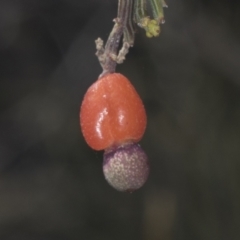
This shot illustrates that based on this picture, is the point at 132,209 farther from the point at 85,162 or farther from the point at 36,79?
the point at 36,79

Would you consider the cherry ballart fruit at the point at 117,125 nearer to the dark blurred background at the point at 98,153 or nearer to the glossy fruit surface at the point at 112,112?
the glossy fruit surface at the point at 112,112

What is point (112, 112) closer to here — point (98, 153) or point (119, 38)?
point (119, 38)

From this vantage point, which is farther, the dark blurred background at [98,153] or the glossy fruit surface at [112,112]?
the dark blurred background at [98,153]

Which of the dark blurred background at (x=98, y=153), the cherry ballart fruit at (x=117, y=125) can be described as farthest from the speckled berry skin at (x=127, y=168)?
the dark blurred background at (x=98, y=153)

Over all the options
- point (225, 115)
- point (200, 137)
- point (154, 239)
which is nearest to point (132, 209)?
point (154, 239)

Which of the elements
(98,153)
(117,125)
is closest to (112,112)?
(117,125)

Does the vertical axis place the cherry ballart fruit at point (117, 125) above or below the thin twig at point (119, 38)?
below
